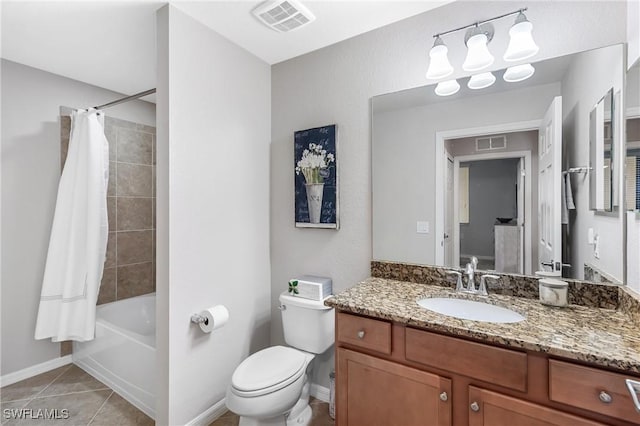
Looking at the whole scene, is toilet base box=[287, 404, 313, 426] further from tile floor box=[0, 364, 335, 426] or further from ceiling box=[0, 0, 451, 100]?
ceiling box=[0, 0, 451, 100]

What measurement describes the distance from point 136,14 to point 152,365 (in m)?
2.11

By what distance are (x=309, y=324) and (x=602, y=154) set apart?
66.9 inches

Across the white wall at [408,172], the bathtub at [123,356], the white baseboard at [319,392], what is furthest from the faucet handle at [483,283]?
the bathtub at [123,356]

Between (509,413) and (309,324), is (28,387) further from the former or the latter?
(509,413)

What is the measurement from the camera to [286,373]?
1583mm

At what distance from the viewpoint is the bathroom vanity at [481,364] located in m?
0.88

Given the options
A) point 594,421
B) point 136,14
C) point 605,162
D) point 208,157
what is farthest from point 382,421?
point 136,14

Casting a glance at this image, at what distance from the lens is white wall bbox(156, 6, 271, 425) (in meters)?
1.63

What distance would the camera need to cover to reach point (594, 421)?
882 mm

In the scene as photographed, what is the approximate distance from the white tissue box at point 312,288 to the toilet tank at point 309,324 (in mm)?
32

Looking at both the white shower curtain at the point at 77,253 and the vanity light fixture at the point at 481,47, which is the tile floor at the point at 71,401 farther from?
the vanity light fixture at the point at 481,47

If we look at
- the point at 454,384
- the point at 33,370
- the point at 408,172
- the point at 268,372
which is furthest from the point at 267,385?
the point at 33,370

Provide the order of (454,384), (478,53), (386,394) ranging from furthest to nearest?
(478,53), (386,394), (454,384)

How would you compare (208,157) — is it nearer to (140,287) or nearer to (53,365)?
(140,287)
